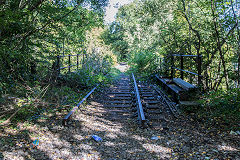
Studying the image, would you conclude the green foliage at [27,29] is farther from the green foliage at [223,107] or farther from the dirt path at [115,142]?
the green foliage at [223,107]

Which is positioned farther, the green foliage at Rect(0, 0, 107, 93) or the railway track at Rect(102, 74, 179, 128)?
the railway track at Rect(102, 74, 179, 128)

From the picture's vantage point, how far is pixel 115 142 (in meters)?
4.07

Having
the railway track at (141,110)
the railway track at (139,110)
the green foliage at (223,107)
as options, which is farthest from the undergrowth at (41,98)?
the green foliage at (223,107)

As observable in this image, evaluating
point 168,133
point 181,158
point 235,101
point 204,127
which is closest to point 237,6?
point 235,101

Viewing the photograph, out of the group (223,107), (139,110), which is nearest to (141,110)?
(139,110)

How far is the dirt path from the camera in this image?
10.9ft

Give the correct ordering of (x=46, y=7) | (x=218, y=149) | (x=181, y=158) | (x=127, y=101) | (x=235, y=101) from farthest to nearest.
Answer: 1. (x=127, y=101)
2. (x=46, y=7)
3. (x=235, y=101)
4. (x=218, y=149)
5. (x=181, y=158)

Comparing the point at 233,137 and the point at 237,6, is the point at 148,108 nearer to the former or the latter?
the point at 233,137

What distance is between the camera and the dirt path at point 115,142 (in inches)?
131

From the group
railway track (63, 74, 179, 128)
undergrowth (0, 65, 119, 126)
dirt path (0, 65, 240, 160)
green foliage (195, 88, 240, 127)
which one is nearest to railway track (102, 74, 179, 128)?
railway track (63, 74, 179, 128)

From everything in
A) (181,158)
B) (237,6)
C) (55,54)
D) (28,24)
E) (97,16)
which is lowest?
(181,158)

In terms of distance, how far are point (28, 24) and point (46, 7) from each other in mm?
1204

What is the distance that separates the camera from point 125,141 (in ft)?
13.5

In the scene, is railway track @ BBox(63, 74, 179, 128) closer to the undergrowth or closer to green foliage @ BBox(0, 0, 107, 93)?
the undergrowth
